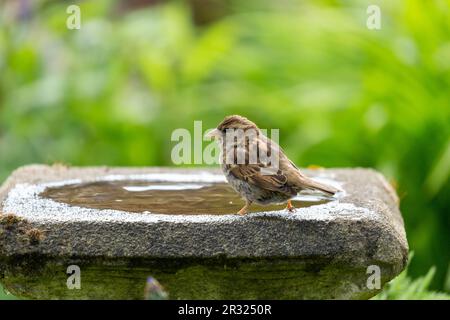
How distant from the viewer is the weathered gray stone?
295cm

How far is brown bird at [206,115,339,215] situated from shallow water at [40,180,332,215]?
16cm

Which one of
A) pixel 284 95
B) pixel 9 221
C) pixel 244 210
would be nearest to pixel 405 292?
pixel 244 210

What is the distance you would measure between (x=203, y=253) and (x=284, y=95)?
3669mm

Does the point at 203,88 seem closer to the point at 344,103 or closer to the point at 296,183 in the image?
the point at 344,103

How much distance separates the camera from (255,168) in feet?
10.7

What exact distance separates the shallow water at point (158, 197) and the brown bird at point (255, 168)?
0.16 m

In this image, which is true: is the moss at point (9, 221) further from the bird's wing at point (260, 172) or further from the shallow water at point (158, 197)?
the bird's wing at point (260, 172)

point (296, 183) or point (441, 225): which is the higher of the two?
point (296, 183)

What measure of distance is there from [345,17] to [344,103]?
0.84 m

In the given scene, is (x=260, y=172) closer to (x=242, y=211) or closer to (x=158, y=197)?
(x=242, y=211)

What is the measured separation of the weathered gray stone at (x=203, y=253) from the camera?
2.95 m

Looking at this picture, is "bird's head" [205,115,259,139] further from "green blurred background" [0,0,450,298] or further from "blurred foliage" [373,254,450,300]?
"green blurred background" [0,0,450,298]

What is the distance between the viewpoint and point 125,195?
3.68m

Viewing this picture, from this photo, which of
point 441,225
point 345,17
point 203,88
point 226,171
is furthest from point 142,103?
point 226,171
